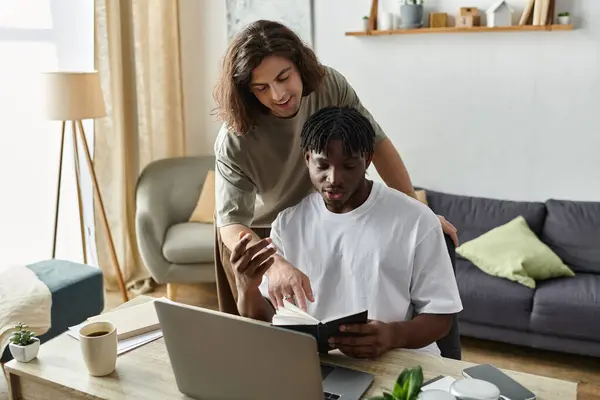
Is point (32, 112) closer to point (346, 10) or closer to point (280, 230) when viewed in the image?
point (346, 10)

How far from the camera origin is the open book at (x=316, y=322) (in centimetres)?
124

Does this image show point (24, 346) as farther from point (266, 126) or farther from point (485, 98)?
point (485, 98)

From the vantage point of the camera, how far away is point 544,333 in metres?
2.78

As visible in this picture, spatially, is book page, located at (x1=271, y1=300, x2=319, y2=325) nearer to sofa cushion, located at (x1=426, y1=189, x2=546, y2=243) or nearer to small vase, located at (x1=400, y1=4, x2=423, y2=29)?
sofa cushion, located at (x1=426, y1=189, x2=546, y2=243)

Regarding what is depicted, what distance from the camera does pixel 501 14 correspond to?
3.10 metres

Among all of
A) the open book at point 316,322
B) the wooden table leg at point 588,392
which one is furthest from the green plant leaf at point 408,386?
the wooden table leg at point 588,392

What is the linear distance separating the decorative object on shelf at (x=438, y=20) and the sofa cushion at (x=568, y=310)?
135 centimetres

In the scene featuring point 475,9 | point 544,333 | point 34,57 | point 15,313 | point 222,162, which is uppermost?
point 475,9

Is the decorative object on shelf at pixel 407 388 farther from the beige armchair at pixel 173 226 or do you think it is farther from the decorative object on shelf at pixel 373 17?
the decorative object on shelf at pixel 373 17

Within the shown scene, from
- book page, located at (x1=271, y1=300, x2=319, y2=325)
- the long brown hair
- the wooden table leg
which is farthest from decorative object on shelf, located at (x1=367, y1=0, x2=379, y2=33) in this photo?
book page, located at (x1=271, y1=300, x2=319, y2=325)

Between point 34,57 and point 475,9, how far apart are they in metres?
2.17

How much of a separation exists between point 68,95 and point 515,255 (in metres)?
2.11

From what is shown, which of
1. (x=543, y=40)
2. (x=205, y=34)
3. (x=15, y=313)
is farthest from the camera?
(x=205, y=34)

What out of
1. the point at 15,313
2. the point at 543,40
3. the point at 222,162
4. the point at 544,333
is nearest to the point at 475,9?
the point at 543,40
